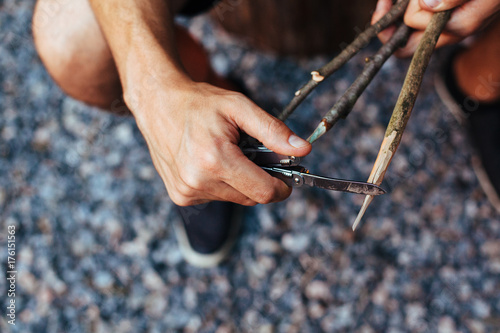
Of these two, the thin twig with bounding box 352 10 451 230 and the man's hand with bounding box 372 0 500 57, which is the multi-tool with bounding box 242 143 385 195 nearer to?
the thin twig with bounding box 352 10 451 230

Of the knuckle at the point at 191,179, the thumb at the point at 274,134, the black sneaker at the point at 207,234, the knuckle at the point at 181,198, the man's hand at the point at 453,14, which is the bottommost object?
the black sneaker at the point at 207,234

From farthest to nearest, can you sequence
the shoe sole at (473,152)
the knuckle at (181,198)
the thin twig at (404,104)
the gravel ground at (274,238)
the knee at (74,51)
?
the shoe sole at (473,152) < the gravel ground at (274,238) < the knee at (74,51) < the knuckle at (181,198) < the thin twig at (404,104)

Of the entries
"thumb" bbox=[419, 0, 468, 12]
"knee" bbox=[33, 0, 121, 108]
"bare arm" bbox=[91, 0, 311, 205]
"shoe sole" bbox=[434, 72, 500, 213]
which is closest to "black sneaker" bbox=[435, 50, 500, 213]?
"shoe sole" bbox=[434, 72, 500, 213]

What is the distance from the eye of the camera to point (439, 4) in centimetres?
127

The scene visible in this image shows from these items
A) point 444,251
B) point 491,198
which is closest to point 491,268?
point 444,251

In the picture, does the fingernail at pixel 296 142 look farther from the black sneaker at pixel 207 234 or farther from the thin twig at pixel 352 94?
the black sneaker at pixel 207 234

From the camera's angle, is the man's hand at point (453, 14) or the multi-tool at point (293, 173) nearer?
the multi-tool at point (293, 173)

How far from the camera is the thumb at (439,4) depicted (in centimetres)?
126

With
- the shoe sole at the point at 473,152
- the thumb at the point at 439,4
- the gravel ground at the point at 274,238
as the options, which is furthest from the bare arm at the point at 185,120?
the shoe sole at the point at 473,152

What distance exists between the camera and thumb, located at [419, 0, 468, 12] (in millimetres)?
1259

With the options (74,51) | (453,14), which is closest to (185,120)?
(74,51)

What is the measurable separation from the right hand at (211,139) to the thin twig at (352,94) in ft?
0.23

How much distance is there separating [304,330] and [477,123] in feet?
5.09

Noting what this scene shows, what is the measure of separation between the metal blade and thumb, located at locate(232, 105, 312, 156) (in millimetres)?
86
